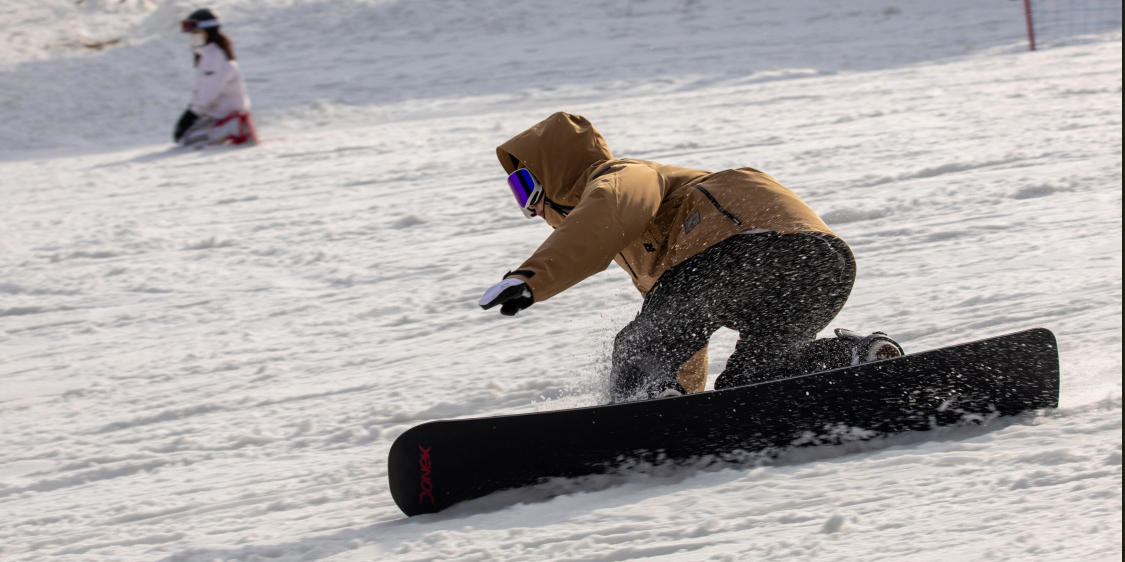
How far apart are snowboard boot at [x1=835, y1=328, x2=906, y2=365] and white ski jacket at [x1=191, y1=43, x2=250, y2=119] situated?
6.43 meters

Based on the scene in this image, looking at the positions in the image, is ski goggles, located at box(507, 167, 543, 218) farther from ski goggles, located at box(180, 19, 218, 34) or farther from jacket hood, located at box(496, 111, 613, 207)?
ski goggles, located at box(180, 19, 218, 34)

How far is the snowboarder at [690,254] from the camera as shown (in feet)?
6.97

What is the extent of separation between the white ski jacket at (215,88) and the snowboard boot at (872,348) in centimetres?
643

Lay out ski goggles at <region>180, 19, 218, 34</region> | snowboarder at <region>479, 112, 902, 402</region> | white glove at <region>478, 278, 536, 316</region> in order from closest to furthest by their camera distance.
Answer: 1. white glove at <region>478, 278, 536, 316</region>
2. snowboarder at <region>479, 112, 902, 402</region>
3. ski goggles at <region>180, 19, 218, 34</region>

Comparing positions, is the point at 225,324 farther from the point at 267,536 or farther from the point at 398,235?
the point at 267,536

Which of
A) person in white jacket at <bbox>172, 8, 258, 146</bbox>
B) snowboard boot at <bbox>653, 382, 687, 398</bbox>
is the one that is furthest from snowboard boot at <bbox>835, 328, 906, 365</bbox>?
person in white jacket at <bbox>172, 8, 258, 146</bbox>

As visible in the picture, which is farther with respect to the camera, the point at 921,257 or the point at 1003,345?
the point at 921,257

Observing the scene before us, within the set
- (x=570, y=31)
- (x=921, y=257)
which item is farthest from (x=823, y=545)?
(x=570, y=31)

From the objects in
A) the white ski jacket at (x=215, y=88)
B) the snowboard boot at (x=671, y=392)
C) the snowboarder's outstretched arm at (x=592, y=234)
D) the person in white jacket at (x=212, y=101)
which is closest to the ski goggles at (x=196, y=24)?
the person in white jacket at (x=212, y=101)

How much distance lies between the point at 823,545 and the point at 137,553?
5.25 feet

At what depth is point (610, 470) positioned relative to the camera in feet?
7.31

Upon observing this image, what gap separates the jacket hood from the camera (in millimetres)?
2359

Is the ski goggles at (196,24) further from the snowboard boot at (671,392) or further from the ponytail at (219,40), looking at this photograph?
the snowboard boot at (671,392)

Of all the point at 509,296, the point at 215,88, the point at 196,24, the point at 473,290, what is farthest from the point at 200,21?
the point at 509,296
